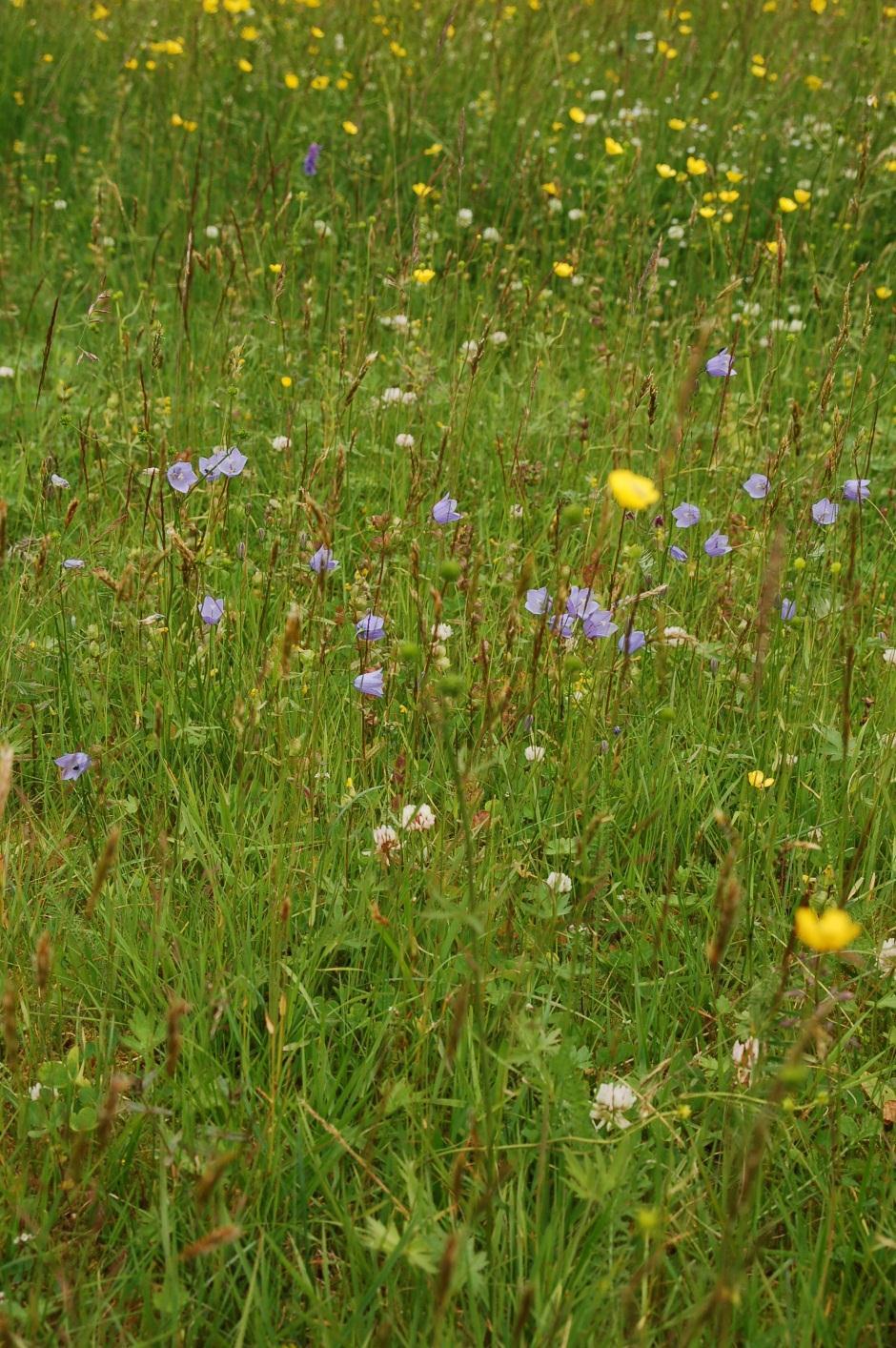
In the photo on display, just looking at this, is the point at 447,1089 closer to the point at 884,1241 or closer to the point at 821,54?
the point at 884,1241

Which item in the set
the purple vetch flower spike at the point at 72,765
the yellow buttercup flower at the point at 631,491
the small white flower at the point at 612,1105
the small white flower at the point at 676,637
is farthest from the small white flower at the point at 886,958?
the purple vetch flower spike at the point at 72,765

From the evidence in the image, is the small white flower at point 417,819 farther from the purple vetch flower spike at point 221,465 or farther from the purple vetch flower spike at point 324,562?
the purple vetch flower spike at point 221,465

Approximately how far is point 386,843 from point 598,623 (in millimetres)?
515

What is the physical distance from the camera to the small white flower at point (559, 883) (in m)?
1.63

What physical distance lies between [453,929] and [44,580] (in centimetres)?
113

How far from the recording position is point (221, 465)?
92.2 inches

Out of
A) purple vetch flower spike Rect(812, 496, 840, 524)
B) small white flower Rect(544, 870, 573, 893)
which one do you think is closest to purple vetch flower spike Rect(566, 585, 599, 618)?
small white flower Rect(544, 870, 573, 893)

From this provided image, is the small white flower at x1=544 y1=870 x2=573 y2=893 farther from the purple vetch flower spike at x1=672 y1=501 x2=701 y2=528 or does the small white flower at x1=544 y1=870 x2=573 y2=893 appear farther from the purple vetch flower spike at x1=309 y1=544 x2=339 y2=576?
the purple vetch flower spike at x1=672 y1=501 x2=701 y2=528

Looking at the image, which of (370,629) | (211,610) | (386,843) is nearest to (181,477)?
(211,610)

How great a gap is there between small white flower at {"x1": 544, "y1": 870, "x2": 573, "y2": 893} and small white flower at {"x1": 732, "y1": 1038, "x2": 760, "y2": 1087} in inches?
11.1

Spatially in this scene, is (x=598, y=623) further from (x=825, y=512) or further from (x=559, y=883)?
(x=825, y=512)

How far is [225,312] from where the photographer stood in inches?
135

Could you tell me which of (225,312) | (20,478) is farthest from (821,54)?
(20,478)

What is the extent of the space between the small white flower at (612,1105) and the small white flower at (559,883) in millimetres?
279
